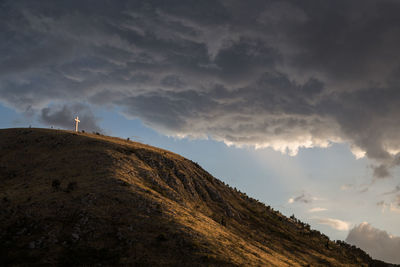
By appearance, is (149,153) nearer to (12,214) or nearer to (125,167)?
(125,167)

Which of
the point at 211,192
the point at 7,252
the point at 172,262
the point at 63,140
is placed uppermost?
the point at 63,140

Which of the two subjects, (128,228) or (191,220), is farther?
(191,220)

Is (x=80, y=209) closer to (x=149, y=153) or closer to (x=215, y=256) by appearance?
(x=215, y=256)

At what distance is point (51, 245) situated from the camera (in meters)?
28.0

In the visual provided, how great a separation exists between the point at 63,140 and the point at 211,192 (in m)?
30.7

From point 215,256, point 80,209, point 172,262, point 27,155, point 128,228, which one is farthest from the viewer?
point 27,155

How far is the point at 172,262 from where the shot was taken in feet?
87.2

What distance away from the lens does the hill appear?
27.8 metres

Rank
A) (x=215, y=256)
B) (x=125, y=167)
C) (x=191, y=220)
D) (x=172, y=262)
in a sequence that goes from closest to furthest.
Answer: (x=172, y=262)
(x=215, y=256)
(x=191, y=220)
(x=125, y=167)

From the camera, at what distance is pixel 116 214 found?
3344 cm

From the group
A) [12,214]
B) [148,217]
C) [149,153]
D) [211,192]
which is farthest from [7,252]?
[211,192]

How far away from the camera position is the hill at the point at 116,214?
2778 cm

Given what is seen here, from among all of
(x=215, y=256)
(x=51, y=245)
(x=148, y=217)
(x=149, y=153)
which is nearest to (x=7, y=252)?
(x=51, y=245)

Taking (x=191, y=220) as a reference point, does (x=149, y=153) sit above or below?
above
